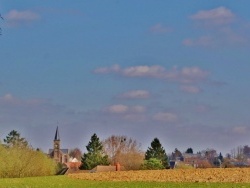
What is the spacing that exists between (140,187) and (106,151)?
86734 mm

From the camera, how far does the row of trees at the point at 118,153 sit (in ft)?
379

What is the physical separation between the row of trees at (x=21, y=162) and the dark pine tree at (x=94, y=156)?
4523 centimetres

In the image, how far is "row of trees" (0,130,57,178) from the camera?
231 ft

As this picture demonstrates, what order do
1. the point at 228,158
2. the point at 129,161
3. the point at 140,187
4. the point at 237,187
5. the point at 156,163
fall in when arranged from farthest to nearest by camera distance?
1. the point at 228,158
2. the point at 129,161
3. the point at 156,163
4. the point at 140,187
5. the point at 237,187

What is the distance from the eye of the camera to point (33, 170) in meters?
73.2

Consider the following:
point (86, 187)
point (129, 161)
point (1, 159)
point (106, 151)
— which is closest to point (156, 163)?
point (129, 161)

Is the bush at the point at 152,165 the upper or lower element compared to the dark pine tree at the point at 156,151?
lower

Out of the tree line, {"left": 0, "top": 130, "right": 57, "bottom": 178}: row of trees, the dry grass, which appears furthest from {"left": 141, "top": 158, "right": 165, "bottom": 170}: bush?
the dry grass

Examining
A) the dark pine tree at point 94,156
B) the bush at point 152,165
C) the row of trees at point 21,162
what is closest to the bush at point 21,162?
the row of trees at point 21,162

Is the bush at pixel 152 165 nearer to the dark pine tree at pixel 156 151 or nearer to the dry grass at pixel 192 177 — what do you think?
the dark pine tree at pixel 156 151

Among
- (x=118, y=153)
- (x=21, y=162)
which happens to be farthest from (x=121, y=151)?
(x=21, y=162)

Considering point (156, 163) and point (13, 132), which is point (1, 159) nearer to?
A: point (156, 163)

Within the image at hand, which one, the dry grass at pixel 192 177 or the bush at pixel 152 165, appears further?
the bush at pixel 152 165

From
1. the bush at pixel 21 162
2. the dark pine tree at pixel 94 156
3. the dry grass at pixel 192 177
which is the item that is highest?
the dark pine tree at pixel 94 156
